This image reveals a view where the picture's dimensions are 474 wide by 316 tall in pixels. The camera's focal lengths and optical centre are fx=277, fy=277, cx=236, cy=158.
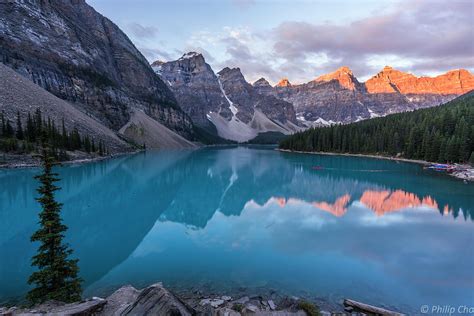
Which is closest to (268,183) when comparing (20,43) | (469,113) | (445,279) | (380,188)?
(380,188)

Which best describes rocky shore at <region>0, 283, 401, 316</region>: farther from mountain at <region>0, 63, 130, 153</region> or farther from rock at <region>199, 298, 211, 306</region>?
mountain at <region>0, 63, 130, 153</region>

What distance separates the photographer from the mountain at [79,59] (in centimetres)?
10606

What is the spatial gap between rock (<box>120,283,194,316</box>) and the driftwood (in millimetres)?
6983

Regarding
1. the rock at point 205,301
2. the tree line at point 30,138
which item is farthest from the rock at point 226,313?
the tree line at point 30,138

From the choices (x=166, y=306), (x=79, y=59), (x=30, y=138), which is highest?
(x=79, y=59)

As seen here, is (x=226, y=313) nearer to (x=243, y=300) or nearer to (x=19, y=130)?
(x=243, y=300)

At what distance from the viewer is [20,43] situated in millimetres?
105938

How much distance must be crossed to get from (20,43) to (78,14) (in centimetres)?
7172

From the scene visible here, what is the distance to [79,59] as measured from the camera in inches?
5433

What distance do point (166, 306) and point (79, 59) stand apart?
527 feet

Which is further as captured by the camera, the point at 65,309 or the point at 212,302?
the point at 212,302

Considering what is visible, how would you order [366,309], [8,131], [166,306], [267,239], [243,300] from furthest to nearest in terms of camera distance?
[8,131] → [267,239] → [243,300] → [366,309] → [166,306]

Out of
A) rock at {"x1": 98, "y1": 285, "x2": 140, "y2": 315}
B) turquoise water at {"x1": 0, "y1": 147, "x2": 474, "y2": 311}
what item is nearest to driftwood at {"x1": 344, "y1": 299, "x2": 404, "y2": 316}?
turquoise water at {"x1": 0, "y1": 147, "x2": 474, "y2": 311}

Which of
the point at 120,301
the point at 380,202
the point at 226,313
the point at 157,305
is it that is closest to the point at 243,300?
the point at 226,313
